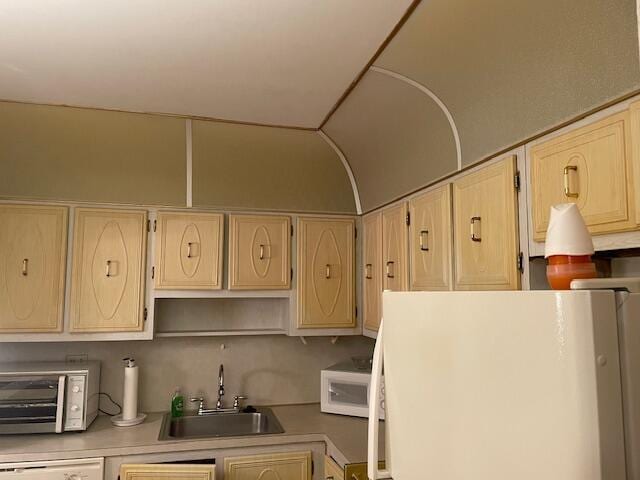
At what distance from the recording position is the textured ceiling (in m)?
1.72

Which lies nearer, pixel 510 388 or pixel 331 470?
pixel 510 388

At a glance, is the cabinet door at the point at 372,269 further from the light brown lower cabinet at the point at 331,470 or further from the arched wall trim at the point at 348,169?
the light brown lower cabinet at the point at 331,470

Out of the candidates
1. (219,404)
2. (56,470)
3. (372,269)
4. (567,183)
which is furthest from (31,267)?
(567,183)

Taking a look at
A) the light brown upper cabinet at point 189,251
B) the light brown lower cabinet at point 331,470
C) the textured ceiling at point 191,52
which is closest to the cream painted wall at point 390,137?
the textured ceiling at point 191,52

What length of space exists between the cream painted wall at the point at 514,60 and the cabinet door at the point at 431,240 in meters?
0.25

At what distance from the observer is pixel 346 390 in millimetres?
2986

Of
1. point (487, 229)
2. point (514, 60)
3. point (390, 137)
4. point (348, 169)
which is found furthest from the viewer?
point (348, 169)

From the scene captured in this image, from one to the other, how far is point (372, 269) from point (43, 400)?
1902 millimetres

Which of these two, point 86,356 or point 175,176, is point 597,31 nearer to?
point 175,176

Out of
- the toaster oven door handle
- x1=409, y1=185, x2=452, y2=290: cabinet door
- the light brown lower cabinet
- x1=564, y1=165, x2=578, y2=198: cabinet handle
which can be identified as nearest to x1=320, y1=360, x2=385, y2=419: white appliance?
the light brown lower cabinet

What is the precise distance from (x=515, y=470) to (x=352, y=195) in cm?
250

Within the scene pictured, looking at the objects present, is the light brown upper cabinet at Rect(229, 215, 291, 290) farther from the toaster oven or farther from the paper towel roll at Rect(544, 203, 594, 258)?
the paper towel roll at Rect(544, 203, 594, 258)

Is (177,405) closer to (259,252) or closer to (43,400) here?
(43,400)

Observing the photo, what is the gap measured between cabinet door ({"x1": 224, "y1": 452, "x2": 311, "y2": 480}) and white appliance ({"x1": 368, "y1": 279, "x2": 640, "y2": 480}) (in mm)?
1657
